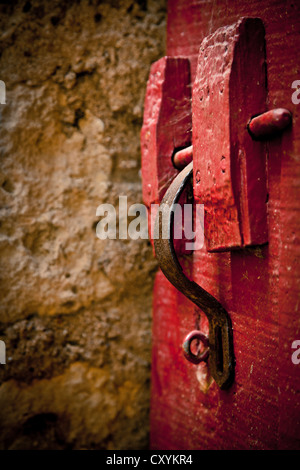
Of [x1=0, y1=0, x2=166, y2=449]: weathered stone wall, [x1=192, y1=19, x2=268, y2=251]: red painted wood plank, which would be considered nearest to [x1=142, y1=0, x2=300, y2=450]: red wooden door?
[x1=192, y1=19, x2=268, y2=251]: red painted wood plank

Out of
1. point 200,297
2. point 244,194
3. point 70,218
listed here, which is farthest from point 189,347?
point 70,218

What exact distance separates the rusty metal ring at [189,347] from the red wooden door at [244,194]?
0.05 meters

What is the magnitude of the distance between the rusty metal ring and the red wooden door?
48 mm

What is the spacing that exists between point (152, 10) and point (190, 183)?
1.38ft

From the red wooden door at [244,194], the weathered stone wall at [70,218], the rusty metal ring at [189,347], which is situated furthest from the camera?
the weathered stone wall at [70,218]

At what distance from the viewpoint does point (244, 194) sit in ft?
1.60

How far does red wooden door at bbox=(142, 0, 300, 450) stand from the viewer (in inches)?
18.7

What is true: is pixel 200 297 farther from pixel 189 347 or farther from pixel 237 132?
pixel 237 132

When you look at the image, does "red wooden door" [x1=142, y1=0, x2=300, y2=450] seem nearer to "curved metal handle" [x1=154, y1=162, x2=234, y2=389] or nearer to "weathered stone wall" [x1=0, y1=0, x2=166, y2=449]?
"curved metal handle" [x1=154, y1=162, x2=234, y2=389]

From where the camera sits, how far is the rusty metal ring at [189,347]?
1.96ft

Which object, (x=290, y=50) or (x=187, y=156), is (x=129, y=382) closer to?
(x=187, y=156)

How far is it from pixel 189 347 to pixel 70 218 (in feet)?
1.23

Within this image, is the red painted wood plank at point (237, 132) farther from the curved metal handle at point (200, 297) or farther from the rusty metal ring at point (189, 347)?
the rusty metal ring at point (189, 347)

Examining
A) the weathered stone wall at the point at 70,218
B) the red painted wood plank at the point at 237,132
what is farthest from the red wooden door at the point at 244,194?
the weathered stone wall at the point at 70,218
